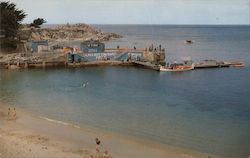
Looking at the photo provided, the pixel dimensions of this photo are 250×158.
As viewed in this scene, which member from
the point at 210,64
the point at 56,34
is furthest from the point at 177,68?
the point at 56,34

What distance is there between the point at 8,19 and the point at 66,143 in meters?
51.1

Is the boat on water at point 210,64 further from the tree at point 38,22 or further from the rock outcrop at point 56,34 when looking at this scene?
the tree at point 38,22

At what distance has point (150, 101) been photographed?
1580 inches

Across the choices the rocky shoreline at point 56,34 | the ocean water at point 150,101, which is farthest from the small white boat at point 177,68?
the rocky shoreline at point 56,34


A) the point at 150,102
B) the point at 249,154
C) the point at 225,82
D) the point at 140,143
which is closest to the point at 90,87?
the point at 150,102

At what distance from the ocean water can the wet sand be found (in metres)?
1.47

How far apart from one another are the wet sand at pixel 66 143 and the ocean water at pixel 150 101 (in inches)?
57.8

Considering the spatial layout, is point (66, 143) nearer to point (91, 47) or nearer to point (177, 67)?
point (177, 67)

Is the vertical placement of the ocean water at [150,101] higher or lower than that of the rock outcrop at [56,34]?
lower

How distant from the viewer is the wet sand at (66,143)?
2328 cm

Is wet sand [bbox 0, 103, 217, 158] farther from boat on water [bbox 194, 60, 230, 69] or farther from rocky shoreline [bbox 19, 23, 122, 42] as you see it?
rocky shoreline [bbox 19, 23, 122, 42]

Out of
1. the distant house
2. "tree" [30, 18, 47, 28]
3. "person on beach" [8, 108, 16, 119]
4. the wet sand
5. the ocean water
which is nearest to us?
the wet sand

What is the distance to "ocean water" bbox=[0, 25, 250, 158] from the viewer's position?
29.0 meters

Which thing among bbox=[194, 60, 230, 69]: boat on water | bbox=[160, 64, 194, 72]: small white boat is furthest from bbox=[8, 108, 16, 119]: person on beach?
bbox=[194, 60, 230, 69]: boat on water
